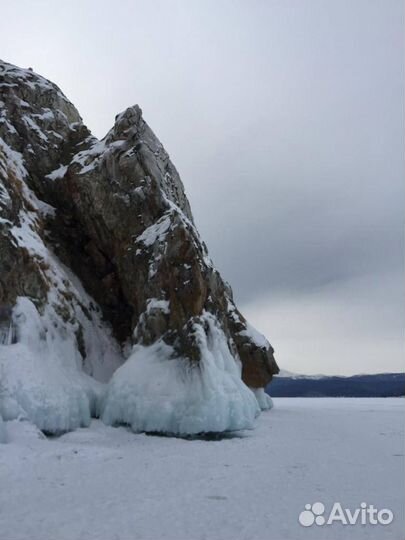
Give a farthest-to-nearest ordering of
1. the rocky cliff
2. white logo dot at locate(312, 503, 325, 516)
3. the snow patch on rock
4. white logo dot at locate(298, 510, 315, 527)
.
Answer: the rocky cliff < the snow patch on rock < white logo dot at locate(312, 503, 325, 516) < white logo dot at locate(298, 510, 315, 527)

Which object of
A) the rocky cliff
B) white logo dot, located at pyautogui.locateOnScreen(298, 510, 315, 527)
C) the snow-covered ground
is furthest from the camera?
the rocky cliff

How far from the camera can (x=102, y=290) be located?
3194 cm

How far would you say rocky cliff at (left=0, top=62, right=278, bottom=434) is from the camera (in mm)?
22078

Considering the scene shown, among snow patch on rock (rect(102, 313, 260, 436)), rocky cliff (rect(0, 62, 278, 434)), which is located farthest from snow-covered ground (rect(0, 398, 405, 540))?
rocky cliff (rect(0, 62, 278, 434))

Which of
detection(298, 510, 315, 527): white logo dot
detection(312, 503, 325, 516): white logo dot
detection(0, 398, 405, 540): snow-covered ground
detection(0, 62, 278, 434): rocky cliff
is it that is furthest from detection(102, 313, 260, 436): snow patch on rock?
detection(298, 510, 315, 527): white logo dot

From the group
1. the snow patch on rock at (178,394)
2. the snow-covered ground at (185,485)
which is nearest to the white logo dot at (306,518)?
the snow-covered ground at (185,485)

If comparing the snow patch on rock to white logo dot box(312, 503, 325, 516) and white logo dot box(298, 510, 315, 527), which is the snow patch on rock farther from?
white logo dot box(298, 510, 315, 527)

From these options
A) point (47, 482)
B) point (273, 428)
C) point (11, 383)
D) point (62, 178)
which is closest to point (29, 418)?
point (11, 383)

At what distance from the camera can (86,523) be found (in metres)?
9.39

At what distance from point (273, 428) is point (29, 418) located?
14483mm

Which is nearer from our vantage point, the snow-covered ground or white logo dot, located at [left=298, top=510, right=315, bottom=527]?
the snow-covered ground

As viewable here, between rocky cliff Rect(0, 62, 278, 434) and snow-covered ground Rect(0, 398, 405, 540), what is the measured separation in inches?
72.1

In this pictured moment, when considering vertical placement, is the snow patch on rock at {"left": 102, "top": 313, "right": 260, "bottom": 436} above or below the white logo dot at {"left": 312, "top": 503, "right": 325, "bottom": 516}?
above

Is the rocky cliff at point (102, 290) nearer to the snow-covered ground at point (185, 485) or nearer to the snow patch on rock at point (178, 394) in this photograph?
the snow patch on rock at point (178, 394)
